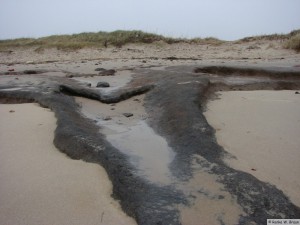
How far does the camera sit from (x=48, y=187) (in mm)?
2201

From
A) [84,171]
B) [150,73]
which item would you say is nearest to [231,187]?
[84,171]

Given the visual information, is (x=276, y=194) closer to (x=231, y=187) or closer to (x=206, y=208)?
(x=231, y=187)

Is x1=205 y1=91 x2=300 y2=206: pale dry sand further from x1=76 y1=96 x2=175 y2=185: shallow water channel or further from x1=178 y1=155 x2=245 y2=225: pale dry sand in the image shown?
x1=76 y1=96 x2=175 y2=185: shallow water channel

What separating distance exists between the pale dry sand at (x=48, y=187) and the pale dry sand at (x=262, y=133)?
94 centimetres

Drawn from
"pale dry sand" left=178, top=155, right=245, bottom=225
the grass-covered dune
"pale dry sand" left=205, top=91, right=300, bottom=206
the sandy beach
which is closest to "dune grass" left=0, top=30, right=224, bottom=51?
the grass-covered dune

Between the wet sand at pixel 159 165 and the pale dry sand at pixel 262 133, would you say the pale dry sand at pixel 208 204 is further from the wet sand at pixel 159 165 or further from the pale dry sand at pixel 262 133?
the pale dry sand at pixel 262 133

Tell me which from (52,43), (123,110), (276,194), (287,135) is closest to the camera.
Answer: (276,194)

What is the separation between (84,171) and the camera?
2.43 metres

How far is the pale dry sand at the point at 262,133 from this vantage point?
2381 millimetres

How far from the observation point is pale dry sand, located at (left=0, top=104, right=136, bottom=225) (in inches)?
75.1

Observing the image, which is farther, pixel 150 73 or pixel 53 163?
pixel 150 73

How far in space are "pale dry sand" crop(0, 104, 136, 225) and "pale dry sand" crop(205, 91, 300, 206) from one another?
0.94 m

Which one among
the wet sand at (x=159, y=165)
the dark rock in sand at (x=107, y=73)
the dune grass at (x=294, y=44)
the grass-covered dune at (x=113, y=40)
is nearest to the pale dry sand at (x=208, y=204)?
the wet sand at (x=159, y=165)

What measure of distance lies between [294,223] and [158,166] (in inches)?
38.6
